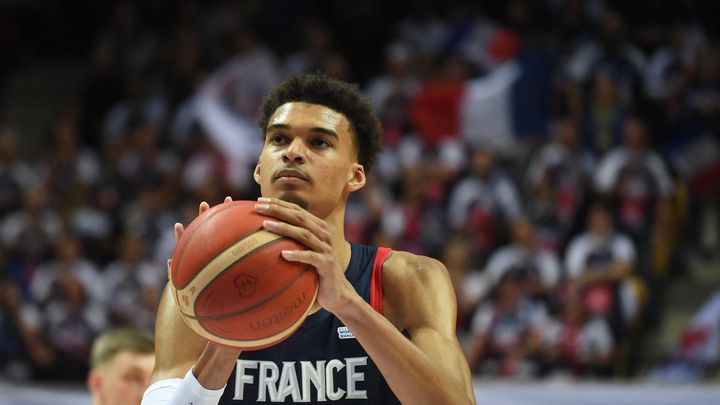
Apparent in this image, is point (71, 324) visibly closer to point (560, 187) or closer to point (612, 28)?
point (560, 187)

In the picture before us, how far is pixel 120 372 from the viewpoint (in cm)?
464

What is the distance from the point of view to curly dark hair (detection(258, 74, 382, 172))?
150 inches

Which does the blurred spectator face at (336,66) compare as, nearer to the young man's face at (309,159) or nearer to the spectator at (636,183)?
the spectator at (636,183)

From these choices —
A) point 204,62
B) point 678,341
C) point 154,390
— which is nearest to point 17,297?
point 204,62

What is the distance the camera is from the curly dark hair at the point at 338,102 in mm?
3811

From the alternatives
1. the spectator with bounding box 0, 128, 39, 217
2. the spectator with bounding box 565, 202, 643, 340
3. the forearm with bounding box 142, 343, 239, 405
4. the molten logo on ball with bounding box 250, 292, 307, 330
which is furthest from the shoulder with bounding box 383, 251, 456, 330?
the spectator with bounding box 0, 128, 39, 217

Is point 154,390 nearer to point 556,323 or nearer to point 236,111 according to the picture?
point 556,323

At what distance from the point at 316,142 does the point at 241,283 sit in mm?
820

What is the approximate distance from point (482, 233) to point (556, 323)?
1500 millimetres

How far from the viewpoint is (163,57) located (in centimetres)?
1459

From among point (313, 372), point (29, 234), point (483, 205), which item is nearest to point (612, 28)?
point (483, 205)

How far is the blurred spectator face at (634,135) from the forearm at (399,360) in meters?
7.79

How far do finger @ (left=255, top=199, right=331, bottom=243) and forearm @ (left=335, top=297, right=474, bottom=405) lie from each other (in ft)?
0.76

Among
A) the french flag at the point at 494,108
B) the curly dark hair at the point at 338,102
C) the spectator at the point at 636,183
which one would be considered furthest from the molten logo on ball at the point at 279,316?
the french flag at the point at 494,108
